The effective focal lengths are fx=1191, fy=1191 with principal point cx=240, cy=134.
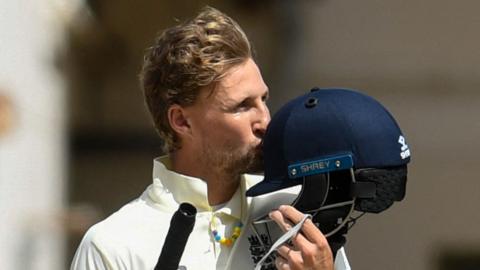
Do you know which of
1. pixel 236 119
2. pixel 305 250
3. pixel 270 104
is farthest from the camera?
pixel 270 104

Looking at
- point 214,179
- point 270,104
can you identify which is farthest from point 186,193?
point 270,104

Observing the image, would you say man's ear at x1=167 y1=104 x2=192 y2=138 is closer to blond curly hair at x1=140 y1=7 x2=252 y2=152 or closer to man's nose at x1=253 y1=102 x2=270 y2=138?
blond curly hair at x1=140 y1=7 x2=252 y2=152

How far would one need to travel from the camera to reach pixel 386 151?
2.31 m

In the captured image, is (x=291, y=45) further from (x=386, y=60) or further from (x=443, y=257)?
(x=443, y=257)

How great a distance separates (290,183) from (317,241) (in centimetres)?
15

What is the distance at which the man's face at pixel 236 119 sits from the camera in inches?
95.7

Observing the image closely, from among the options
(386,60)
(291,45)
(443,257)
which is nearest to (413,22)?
(386,60)

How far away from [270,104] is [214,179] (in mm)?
1837

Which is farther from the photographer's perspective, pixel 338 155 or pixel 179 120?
pixel 179 120

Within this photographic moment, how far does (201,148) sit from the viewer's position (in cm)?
249

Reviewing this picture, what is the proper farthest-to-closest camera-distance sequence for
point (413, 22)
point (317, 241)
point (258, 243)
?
point (413, 22)
point (258, 243)
point (317, 241)

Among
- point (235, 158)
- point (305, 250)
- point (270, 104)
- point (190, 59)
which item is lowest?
point (270, 104)

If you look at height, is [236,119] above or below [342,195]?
above

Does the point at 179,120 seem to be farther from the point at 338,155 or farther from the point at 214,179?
the point at 338,155
